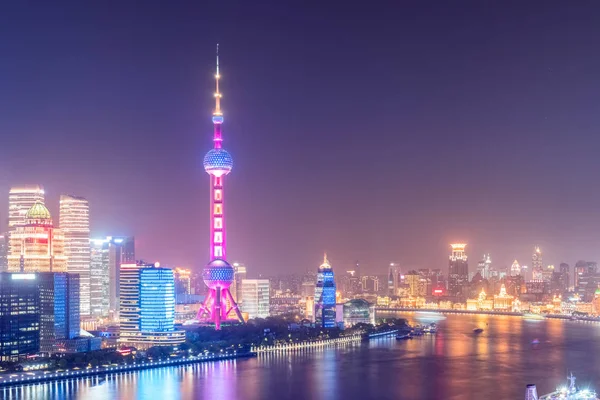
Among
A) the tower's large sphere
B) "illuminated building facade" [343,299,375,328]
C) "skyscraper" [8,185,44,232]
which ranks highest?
"skyscraper" [8,185,44,232]

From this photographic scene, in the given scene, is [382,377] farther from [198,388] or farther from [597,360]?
[597,360]

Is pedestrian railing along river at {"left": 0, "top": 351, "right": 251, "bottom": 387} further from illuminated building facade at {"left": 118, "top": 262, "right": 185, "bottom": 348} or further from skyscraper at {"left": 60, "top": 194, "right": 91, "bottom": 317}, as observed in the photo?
skyscraper at {"left": 60, "top": 194, "right": 91, "bottom": 317}

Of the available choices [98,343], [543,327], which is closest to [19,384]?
[98,343]

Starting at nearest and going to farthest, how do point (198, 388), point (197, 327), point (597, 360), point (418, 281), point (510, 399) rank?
point (510, 399)
point (198, 388)
point (597, 360)
point (197, 327)
point (418, 281)

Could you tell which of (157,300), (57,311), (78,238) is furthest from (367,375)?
(78,238)

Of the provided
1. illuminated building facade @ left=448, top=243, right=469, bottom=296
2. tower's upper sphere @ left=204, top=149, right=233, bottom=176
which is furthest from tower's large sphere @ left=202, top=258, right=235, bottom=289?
illuminated building facade @ left=448, top=243, right=469, bottom=296

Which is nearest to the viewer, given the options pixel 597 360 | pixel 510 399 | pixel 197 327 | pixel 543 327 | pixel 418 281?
pixel 510 399

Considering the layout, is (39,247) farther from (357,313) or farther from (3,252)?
(357,313)
